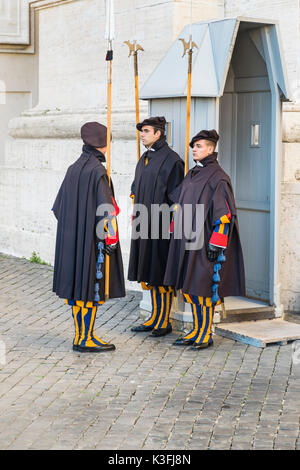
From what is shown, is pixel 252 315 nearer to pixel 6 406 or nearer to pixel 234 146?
pixel 234 146

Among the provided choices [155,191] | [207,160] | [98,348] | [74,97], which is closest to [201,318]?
[98,348]

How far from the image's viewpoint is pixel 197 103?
700cm

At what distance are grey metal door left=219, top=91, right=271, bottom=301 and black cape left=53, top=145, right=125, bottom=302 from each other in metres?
1.65

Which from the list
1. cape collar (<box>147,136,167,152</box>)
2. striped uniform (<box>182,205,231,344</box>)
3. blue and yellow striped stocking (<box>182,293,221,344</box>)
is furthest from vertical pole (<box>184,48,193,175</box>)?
blue and yellow striped stocking (<box>182,293,221,344</box>)

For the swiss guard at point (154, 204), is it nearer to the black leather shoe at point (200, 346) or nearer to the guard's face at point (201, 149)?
the guard's face at point (201, 149)

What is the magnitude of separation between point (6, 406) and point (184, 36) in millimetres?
3605

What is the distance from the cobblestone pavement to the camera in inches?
185

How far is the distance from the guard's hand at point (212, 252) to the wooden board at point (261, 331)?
30.8 inches

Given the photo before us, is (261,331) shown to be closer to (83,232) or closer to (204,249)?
(204,249)

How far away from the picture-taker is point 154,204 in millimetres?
6961

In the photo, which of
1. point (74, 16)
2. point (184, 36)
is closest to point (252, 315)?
point (184, 36)

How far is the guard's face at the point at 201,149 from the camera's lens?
259 inches

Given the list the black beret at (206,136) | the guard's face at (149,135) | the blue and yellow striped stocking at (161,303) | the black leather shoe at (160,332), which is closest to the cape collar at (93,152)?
the guard's face at (149,135)

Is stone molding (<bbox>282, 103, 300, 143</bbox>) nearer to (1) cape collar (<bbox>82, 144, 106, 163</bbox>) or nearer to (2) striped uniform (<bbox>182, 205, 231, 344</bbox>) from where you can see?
(2) striped uniform (<bbox>182, 205, 231, 344</bbox>)
